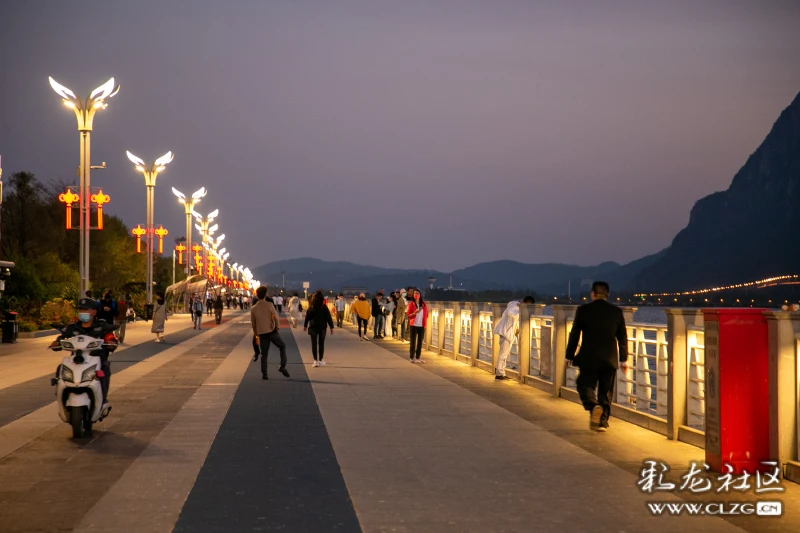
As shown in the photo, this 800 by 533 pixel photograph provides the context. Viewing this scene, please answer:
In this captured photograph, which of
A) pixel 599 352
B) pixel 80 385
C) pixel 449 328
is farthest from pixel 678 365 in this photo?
pixel 449 328

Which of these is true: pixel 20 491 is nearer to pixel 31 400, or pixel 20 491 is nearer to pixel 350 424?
pixel 350 424

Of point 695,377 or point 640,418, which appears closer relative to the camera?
point 695,377

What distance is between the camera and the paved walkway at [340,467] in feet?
22.7

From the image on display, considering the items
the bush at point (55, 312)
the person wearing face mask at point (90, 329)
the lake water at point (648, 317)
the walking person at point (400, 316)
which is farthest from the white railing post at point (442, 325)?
the bush at point (55, 312)

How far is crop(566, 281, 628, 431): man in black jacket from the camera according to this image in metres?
11.3

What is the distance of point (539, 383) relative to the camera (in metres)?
16.5

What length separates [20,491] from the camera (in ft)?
25.9

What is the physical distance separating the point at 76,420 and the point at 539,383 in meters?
8.15

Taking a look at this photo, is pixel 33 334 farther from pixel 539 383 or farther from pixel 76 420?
pixel 76 420

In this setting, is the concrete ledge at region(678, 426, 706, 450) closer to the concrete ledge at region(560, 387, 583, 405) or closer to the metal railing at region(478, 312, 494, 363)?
the concrete ledge at region(560, 387, 583, 405)

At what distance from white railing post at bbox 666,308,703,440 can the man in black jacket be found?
27.3 inches

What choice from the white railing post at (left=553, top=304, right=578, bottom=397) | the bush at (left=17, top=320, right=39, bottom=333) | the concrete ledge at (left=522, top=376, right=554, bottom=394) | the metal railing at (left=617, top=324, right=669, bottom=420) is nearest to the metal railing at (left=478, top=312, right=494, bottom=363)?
the concrete ledge at (left=522, top=376, right=554, bottom=394)

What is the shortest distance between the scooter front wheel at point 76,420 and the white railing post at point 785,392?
274 inches

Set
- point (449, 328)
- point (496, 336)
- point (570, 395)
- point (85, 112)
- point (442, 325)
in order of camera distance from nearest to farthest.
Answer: point (570, 395) → point (496, 336) → point (449, 328) → point (442, 325) → point (85, 112)
